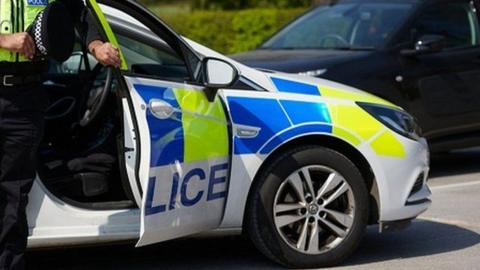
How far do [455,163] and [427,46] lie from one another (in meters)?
1.46

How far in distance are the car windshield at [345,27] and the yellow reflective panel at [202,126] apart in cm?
415

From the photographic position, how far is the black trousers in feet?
16.8

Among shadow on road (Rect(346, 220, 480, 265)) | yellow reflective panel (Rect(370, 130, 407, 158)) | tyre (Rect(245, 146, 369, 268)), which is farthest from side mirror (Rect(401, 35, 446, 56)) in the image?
A: tyre (Rect(245, 146, 369, 268))

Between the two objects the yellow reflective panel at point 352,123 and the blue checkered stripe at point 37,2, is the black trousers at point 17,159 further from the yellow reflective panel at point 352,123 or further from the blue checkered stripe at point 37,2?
the yellow reflective panel at point 352,123

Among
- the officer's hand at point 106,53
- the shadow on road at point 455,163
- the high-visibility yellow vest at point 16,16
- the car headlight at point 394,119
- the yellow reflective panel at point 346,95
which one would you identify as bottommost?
the shadow on road at point 455,163

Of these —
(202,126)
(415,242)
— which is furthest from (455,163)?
(202,126)

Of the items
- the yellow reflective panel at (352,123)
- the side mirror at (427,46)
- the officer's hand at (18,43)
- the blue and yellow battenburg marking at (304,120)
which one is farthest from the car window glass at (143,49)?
the side mirror at (427,46)

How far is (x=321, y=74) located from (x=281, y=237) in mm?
3340

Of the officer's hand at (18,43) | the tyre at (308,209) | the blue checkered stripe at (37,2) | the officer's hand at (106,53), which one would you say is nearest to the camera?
the officer's hand at (18,43)

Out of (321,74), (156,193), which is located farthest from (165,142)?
(321,74)

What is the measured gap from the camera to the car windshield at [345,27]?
388 inches

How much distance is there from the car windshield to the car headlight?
3.24m

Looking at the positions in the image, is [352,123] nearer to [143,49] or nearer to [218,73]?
[218,73]

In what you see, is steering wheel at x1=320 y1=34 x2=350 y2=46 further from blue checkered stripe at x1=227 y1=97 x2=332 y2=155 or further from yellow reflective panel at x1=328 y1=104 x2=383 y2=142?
blue checkered stripe at x1=227 y1=97 x2=332 y2=155
